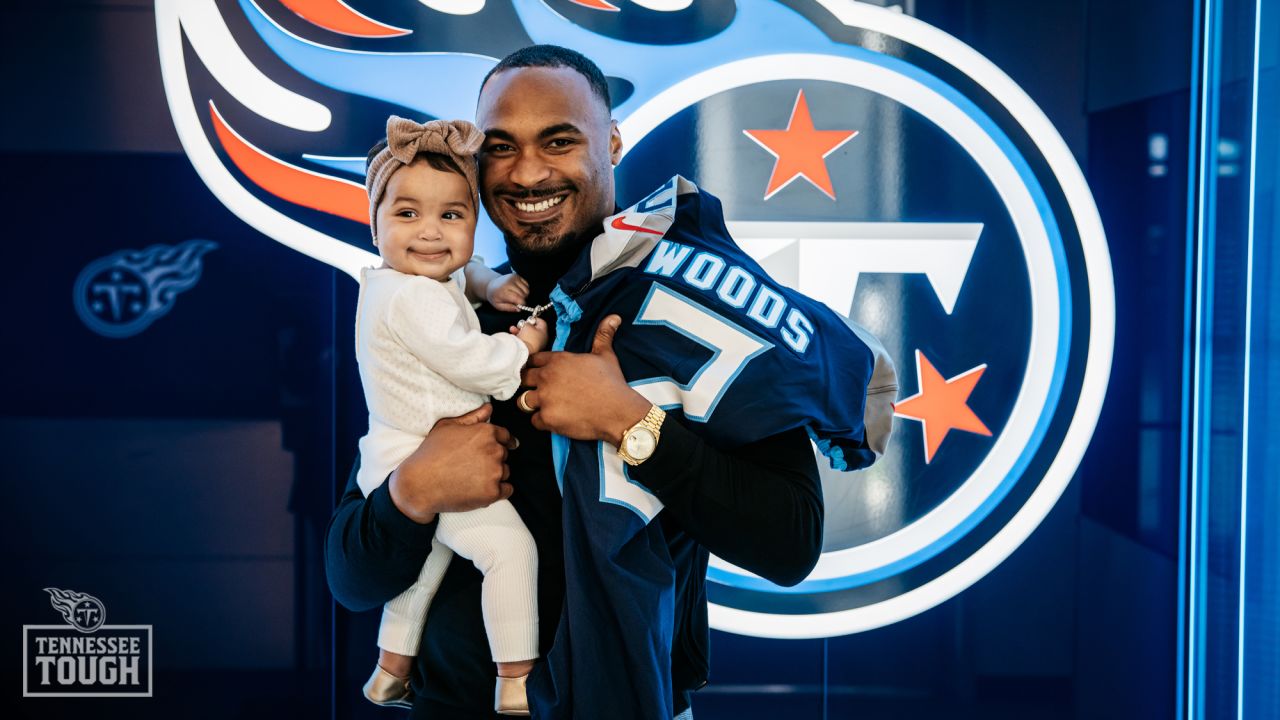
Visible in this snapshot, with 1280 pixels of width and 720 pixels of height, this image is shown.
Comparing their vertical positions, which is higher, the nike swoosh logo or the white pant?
the nike swoosh logo

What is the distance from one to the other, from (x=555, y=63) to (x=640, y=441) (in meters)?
0.77

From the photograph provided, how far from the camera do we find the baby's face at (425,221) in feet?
5.18

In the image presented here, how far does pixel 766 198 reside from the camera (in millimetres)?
2650

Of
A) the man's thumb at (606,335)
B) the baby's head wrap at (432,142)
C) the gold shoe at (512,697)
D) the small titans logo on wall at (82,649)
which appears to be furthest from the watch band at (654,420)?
the small titans logo on wall at (82,649)

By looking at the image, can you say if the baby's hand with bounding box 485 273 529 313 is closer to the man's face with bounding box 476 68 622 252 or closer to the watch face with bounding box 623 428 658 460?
the man's face with bounding box 476 68 622 252

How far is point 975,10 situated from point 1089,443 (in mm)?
1308

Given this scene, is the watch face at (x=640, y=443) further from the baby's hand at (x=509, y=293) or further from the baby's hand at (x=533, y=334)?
the baby's hand at (x=509, y=293)

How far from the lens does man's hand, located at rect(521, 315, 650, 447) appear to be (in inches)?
52.9

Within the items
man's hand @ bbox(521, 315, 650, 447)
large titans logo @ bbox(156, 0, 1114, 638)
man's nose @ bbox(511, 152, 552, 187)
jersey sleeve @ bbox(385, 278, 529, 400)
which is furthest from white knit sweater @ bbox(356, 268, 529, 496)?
large titans logo @ bbox(156, 0, 1114, 638)

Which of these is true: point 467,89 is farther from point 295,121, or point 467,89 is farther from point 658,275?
point 658,275

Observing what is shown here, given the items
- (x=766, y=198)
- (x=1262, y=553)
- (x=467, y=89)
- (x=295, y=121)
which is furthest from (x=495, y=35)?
(x=1262, y=553)

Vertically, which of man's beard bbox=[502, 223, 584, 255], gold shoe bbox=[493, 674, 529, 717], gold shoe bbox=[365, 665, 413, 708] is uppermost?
man's beard bbox=[502, 223, 584, 255]

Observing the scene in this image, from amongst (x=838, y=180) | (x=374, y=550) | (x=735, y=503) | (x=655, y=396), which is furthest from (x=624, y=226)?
(x=838, y=180)

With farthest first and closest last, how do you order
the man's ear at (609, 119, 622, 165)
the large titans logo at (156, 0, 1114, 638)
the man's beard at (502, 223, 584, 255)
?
the large titans logo at (156, 0, 1114, 638) → the man's ear at (609, 119, 622, 165) → the man's beard at (502, 223, 584, 255)
